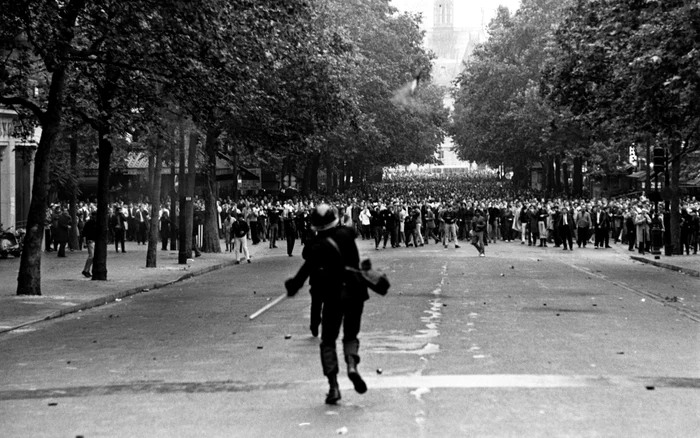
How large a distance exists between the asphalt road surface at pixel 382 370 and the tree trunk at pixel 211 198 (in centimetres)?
1744

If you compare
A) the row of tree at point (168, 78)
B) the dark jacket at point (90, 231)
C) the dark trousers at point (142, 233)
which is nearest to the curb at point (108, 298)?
the row of tree at point (168, 78)

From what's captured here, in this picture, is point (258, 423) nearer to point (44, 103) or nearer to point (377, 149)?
point (44, 103)

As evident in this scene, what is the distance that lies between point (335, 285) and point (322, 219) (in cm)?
56

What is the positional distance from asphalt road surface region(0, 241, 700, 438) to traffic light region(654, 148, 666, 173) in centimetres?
1486

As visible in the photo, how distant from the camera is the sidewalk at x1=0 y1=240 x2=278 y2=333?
1995 centimetres

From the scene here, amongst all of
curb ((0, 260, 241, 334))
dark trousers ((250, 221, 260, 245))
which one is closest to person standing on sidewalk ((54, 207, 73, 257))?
curb ((0, 260, 241, 334))

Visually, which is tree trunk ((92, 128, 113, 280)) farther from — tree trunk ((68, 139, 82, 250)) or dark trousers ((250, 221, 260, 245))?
dark trousers ((250, 221, 260, 245))

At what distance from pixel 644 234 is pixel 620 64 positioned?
14240 millimetres

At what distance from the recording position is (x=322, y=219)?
1002 cm

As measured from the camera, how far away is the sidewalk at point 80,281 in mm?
19953

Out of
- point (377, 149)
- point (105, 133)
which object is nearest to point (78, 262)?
point (105, 133)

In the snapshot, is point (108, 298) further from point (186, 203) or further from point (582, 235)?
point (582, 235)

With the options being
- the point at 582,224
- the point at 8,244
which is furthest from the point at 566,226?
the point at 8,244

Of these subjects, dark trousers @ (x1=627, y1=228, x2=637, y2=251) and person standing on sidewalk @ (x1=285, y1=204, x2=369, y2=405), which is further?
dark trousers @ (x1=627, y1=228, x2=637, y2=251)
